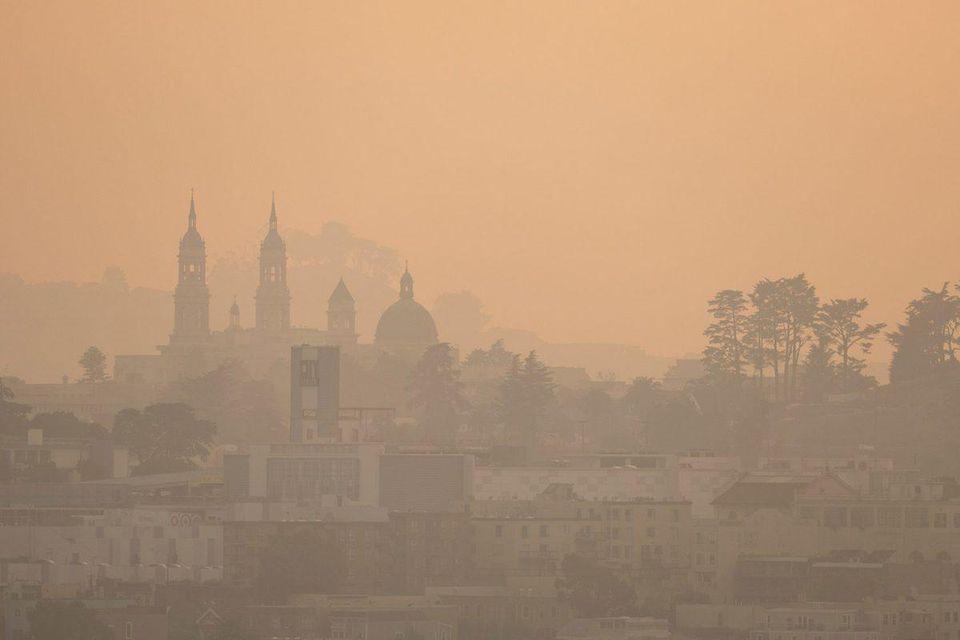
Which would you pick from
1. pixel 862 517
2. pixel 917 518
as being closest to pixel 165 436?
pixel 862 517

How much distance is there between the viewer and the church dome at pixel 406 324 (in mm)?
189375

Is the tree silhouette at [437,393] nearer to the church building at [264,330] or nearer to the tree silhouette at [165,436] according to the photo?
the tree silhouette at [165,436]

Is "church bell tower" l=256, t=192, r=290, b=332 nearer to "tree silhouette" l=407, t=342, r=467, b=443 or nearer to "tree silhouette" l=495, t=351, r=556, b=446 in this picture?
"tree silhouette" l=407, t=342, r=467, b=443

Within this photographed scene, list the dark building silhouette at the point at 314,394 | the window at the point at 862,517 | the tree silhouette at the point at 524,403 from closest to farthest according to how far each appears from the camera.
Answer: the window at the point at 862,517 < the dark building silhouette at the point at 314,394 < the tree silhouette at the point at 524,403

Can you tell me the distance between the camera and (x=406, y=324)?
190875mm

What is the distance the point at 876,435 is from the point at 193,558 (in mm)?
39022

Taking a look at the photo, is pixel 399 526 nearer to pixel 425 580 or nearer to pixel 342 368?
pixel 425 580

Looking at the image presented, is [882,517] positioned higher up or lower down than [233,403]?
lower down

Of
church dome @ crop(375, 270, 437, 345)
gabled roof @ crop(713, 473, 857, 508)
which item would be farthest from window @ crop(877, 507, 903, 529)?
church dome @ crop(375, 270, 437, 345)

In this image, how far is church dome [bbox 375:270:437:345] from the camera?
621ft

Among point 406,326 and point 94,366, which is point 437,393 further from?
point 406,326

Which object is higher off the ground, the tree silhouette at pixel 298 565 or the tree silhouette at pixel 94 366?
the tree silhouette at pixel 94 366

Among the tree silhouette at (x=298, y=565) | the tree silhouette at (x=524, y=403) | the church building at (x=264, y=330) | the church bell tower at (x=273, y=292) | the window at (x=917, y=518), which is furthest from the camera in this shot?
the church bell tower at (x=273, y=292)

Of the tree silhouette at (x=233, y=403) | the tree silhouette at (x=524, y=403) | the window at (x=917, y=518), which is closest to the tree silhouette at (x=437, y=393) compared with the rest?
the tree silhouette at (x=524, y=403)
